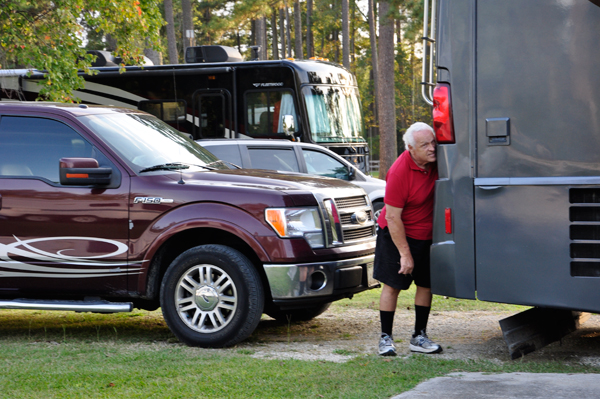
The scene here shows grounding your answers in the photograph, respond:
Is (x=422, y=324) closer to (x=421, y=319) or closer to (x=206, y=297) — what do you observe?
(x=421, y=319)

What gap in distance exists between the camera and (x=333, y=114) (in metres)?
17.4

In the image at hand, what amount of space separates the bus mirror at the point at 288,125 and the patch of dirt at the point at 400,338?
9446 millimetres

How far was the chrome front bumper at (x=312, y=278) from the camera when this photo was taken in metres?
5.66

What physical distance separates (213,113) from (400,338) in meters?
11.7

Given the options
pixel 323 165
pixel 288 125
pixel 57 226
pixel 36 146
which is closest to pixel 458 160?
pixel 57 226

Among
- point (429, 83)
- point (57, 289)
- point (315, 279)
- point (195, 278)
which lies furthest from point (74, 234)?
point (429, 83)

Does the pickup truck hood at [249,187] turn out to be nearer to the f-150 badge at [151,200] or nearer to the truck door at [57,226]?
the f-150 badge at [151,200]

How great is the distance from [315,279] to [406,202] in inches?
36.6

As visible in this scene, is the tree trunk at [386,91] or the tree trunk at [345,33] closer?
the tree trunk at [386,91]

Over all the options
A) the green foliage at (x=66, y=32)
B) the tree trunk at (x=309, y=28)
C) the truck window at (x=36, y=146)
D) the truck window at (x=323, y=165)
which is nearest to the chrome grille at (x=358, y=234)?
the truck window at (x=36, y=146)

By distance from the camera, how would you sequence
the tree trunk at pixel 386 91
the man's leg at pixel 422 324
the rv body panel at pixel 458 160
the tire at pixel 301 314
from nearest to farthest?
the rv body panel at pixel 458 160
the man's leg at pixel 422 324
the tire at pixel 301 314
the tree trunk at pixel 386 91

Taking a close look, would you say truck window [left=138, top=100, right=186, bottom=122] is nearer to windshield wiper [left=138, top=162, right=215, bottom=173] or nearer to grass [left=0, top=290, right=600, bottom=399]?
windshield wiper [left=138, top=162, right=215, bottom=173]

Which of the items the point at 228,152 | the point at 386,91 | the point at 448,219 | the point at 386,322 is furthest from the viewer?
the point at 386,91

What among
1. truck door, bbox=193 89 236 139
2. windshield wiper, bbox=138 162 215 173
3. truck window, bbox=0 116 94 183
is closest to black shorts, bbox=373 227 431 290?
windshield wiper, bbox=138 162 215 173
